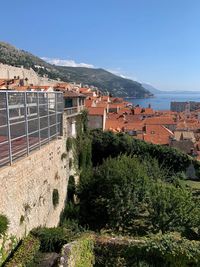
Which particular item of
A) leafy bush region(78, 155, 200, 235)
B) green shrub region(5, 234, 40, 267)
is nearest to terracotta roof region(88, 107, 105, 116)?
leafy bush region(78, 155, 200, 235)

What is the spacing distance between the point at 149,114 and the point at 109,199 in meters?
82.9

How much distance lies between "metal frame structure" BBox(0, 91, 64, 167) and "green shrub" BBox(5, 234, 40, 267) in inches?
129

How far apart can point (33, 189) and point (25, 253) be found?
331 cm

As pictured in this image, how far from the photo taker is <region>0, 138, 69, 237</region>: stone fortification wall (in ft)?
42.7

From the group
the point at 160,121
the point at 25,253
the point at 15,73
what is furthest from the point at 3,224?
the point at 15,73

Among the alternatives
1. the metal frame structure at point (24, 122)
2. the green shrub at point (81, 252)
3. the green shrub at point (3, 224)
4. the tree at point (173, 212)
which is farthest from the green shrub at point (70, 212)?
the green shrub at point (3, 224)

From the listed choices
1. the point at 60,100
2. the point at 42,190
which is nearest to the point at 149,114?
the point at 60,100

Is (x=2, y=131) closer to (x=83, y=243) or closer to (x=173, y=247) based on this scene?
(x=83, y=243)

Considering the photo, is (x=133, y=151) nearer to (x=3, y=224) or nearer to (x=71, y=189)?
(x=71, y=189)

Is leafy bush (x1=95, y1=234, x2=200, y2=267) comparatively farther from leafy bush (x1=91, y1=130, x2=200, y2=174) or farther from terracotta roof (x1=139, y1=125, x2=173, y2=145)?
terracotta roof (x1=139, y1=125, x2=173, y2=145)

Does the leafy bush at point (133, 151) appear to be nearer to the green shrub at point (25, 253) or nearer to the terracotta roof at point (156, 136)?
the terracotta roof at point (156, 136)

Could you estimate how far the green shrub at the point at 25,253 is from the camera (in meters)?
12.6

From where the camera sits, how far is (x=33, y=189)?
52.6 ft

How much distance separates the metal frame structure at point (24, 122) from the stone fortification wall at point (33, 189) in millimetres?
468
